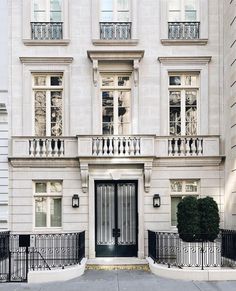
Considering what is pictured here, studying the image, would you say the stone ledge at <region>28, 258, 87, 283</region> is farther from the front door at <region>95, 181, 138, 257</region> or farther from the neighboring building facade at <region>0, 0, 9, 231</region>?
the neighboring building facade at <region>0, 0, 9, 231</region>

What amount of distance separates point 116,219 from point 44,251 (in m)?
2.76

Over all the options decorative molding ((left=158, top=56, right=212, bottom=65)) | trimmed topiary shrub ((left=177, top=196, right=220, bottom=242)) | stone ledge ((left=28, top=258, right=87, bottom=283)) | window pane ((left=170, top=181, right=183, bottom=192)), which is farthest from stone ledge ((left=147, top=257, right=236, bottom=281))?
decorative molding ((left=158, top=56, right=212, bottom=65))

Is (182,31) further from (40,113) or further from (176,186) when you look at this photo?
(40,113)

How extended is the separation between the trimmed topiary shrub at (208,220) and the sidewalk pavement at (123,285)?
153 centimetres

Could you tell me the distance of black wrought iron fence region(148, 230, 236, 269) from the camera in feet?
44.5

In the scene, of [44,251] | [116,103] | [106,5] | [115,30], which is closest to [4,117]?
[116,103]

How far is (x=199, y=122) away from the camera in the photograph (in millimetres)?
16781

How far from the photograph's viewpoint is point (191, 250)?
13.6m

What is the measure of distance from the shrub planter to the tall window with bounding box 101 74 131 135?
16.7 ft

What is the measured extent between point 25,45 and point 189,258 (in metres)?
9.35

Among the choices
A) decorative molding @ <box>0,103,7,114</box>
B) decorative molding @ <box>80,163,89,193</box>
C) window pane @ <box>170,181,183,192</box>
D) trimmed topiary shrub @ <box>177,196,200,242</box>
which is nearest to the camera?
trimmed topiary shrub @ <box>177,196,200,242</box>

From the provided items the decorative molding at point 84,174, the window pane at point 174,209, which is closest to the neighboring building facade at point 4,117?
the decorative molding at point 84,174

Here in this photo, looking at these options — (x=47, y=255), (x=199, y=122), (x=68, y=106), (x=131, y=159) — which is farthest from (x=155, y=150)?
(x=47, y=255)

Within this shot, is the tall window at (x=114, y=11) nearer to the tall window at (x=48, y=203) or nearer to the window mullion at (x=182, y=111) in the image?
the window mullion at (x=182, y=111)
